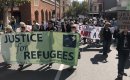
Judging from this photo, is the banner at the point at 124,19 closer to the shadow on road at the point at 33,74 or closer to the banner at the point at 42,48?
the shadow on road at the point at 33,74

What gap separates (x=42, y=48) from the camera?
13812 mm

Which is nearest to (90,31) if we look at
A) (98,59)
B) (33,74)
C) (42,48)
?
(98,59)

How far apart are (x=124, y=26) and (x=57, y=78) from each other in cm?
295

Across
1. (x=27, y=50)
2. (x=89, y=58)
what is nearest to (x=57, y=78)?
(x=27, y=50)

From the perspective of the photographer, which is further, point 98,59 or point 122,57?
point 98,59

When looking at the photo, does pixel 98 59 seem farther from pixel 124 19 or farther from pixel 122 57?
pixel 124 19

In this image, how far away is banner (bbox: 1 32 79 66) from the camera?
1356 centimetres

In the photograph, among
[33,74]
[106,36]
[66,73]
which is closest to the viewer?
[33,74]

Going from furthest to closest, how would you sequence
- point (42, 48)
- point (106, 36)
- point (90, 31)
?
point (90, 31), point (106, 36), point (42, 48)

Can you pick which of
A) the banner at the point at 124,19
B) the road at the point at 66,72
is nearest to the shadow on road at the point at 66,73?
the road at the point at 66,72

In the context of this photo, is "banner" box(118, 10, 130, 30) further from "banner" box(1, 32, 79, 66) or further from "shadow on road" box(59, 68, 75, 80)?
"banner" box(1, 32, 79, 66)

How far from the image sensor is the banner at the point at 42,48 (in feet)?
44.5

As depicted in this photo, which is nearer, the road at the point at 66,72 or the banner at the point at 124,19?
the banner at the point at 124,19

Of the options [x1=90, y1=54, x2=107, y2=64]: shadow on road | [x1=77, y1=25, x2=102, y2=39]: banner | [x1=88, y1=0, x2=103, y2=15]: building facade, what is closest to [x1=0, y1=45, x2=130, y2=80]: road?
[x1=90, y1=54, x2=107, y2=64]: shadow on road
